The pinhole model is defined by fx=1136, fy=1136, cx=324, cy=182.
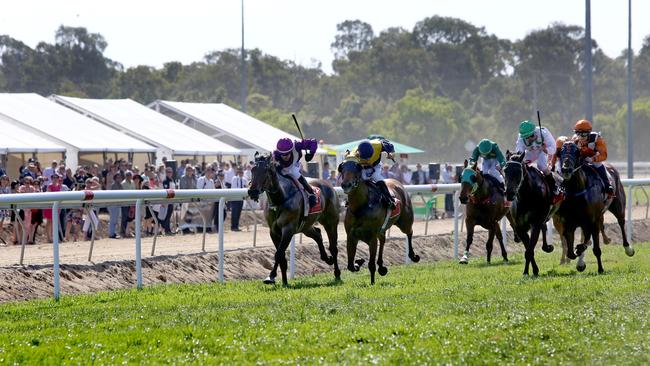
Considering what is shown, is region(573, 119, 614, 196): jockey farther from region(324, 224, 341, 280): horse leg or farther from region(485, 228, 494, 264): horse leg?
region(324, 224, 341, 280): horse leg

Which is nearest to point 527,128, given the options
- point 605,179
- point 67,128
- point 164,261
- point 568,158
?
point 568,158

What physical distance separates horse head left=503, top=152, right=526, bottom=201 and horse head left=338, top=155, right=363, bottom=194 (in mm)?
1829

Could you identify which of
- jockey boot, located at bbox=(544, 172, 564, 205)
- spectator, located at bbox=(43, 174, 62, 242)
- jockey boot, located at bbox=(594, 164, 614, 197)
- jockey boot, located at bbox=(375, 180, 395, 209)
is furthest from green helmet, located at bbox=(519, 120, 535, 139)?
spectator, located at bbox=(43, 174, 62, 242)

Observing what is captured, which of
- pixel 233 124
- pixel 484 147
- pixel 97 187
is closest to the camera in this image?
pixel 484 147

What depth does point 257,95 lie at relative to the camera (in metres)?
91.8

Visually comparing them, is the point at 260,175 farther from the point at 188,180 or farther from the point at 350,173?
the point at 188,180

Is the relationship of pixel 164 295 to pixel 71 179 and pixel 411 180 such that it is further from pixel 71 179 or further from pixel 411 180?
pixel 411 180

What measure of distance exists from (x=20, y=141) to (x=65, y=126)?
139 inches

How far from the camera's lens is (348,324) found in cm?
894

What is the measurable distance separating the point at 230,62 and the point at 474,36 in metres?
23.2

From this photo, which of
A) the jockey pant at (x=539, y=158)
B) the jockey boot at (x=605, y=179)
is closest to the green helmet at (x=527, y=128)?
the jockey pant at (x=539, y=158)

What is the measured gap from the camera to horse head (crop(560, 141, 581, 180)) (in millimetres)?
14125

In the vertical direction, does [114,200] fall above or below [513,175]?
below

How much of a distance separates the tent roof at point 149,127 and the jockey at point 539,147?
58.0ft
